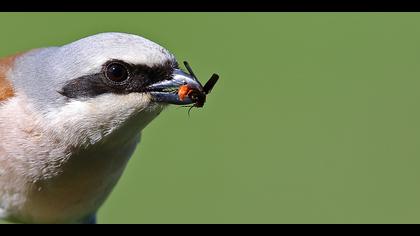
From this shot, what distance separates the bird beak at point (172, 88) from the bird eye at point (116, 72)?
0.12 metres

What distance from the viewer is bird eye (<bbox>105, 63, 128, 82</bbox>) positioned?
2717mm

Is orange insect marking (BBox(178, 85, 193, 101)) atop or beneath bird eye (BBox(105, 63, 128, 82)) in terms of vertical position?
atop

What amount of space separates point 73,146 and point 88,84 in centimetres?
33

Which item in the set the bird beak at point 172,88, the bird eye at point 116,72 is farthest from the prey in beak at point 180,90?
the bird eye at point 116,72

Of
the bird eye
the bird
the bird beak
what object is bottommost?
the bird

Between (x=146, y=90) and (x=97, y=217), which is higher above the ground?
(x=146, y=90)

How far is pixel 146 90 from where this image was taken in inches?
109

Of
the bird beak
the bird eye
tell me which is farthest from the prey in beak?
the bird eye

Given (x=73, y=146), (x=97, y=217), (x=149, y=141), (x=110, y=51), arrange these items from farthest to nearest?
1. (x=149, y=141)
2. (x=97, y=217)
3. (x=73, y=146)
4. (x=110, y=51)

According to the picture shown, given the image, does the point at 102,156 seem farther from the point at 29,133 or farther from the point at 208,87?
the point at 208,87

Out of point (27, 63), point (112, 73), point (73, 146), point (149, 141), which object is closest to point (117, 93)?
point (112, 73)

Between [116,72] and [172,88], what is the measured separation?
0.83ft

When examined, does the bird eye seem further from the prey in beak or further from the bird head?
the prey in beak

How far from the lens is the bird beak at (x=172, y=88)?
2.75 m
